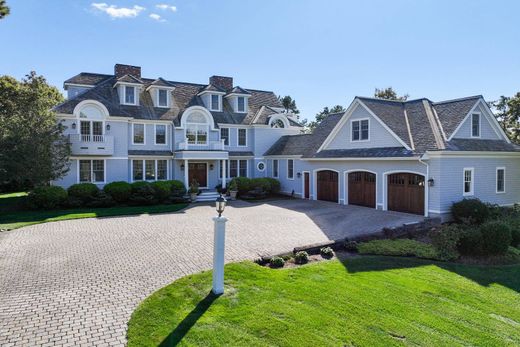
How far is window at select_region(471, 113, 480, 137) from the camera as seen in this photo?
62.1ft

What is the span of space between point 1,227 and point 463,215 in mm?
20443

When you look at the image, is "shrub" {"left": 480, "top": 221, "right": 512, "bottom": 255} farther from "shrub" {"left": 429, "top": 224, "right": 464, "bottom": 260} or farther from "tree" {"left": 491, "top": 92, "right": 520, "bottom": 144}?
"tree" {"left": 491, "top": 92, "right": 520, "bottom": 144}

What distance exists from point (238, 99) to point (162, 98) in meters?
6.47

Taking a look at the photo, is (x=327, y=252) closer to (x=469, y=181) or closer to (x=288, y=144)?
(x=469, y=181)

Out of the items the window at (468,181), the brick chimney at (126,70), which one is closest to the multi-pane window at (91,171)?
the brick chimney at (126,70)

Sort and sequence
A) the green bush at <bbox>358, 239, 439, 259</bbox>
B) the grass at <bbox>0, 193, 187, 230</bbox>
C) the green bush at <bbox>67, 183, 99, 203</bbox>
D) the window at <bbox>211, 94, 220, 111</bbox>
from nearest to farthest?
the green bush at <bbox>358, 239, 439, 259</bbox> → the grass at <bbox>0, 193, 187, 230</bbox> → the green bush at <bbox>67, 183, 99, 203</bbox> → the window at <bbox>211, 94, 220, 111</bbox>

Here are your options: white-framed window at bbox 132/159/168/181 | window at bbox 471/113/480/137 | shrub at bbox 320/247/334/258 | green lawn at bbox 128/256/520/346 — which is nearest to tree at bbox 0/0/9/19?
green lawn at bbox 128/256/520/346

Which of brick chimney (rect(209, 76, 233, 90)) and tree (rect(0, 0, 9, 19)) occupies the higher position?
brick chimney (rect(209, 76, 233, 90))

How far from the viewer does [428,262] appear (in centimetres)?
1168

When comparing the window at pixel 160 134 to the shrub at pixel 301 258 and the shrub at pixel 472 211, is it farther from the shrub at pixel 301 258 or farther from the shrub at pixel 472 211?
the shrub at pixel 472 211

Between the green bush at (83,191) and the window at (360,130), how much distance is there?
1617cm

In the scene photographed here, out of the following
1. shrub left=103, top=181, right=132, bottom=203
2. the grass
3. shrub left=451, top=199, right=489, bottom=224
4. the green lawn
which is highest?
shrub left=103, top=181, right=132, bottom=203

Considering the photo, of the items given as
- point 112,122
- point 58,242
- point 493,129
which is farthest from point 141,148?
point 493,129

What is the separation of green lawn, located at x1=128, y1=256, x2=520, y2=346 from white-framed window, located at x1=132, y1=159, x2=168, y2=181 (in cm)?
1768
